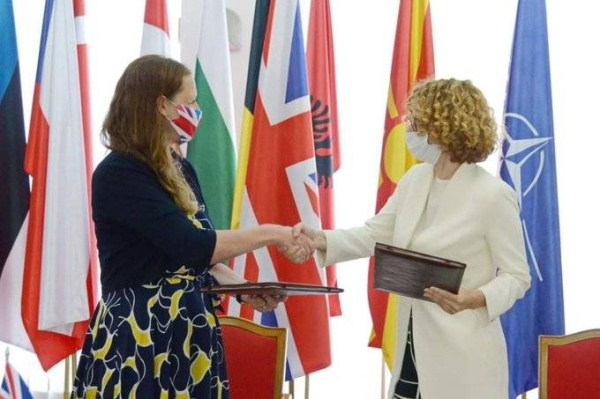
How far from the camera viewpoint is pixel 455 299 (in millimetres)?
2209

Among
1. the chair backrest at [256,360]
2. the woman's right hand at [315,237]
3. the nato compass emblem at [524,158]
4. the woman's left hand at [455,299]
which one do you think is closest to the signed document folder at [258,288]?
the woman's left hand at [455,299]

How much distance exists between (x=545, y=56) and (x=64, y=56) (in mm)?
2209

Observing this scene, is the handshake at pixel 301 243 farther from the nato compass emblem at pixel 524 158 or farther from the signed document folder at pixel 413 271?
the nato compass emblem at pixel 524 158

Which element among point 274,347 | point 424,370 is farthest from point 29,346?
point 424,370

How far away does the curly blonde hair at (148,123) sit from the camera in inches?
85.4

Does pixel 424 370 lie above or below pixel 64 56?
below

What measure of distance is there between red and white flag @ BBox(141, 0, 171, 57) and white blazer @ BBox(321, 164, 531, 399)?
1.94 meters

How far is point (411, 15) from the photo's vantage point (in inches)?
153

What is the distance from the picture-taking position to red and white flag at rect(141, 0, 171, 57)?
3.87m

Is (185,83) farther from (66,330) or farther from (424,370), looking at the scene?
(66,330)

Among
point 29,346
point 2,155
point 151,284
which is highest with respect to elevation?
point 2,155

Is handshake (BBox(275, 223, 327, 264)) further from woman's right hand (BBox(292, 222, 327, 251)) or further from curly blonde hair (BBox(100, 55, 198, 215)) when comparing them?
curly blonde hair (BBox(100, 55, 198, 215))

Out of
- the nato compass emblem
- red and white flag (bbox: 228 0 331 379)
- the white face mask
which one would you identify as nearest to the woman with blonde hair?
the white face mask

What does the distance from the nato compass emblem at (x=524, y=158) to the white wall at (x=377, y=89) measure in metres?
0.45
